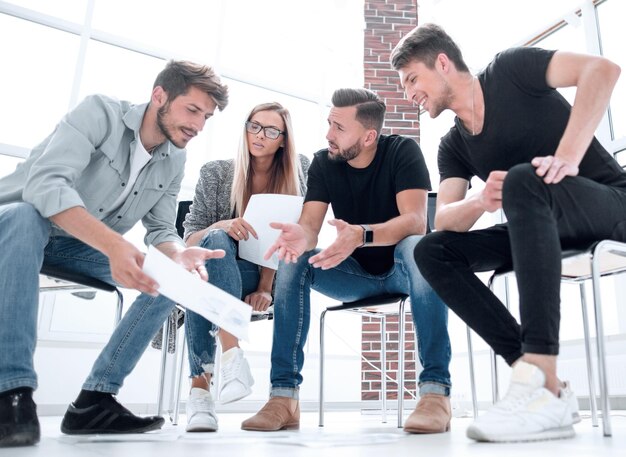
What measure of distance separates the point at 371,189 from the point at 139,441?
110 cm

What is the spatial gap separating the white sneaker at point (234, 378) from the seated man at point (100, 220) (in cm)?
19

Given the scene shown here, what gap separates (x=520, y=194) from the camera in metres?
1.09

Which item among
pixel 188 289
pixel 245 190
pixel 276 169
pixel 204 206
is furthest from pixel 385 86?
pixel 188 289

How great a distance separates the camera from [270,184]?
2150 mm

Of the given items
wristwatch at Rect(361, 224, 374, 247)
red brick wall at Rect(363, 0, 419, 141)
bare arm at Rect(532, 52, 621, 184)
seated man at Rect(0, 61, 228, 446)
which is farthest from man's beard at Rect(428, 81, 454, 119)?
red brick wall at Rect(363, 0, 419, 141)

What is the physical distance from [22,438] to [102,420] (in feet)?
1.01

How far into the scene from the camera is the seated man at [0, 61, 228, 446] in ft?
3.55

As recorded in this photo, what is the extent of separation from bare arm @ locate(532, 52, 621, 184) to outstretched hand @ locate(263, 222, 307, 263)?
0.72m

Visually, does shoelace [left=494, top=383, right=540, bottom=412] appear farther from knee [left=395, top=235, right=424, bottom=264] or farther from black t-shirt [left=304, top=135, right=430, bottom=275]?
black t-shirt [left=304, top=135, right=430, bottom=275]

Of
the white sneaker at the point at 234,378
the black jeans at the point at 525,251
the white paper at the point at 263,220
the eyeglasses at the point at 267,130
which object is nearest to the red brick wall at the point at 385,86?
the eyeglasses at the point at 267,130

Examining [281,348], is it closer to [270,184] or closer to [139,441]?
[139,441]

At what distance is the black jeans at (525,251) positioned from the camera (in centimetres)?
104

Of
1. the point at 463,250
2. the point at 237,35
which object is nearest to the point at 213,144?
the point at 237,35

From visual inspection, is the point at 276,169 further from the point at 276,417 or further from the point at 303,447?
the point at 303,447
